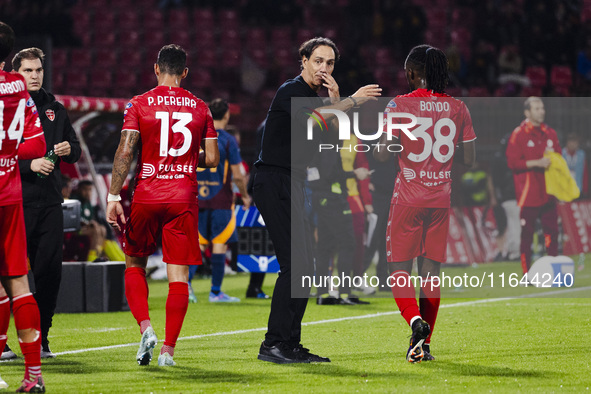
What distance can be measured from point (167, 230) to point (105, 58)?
59.8 feet

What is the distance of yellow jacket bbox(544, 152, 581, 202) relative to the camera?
13.1 metres

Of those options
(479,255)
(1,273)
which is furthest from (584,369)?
(479,255)

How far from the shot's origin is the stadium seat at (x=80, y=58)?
77.0 ft

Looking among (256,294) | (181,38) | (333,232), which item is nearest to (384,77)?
(181,38)

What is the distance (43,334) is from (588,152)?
14.2m

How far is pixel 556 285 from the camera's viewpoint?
1249 centimetres

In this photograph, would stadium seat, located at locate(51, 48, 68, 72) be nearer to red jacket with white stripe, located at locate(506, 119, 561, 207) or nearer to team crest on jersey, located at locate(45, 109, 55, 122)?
red jacket with white stripe, located at locate(506, 119, 561, 207)

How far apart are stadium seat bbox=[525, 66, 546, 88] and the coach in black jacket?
58.0 feet

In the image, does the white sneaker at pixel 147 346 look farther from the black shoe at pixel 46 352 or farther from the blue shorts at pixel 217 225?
the blue shorts at pixel 217 225

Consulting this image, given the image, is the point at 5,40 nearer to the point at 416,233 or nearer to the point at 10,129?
the point at 10,129

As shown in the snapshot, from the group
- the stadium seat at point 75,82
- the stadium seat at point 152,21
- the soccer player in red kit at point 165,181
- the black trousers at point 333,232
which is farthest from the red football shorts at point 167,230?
the stadium seat at point 152,21

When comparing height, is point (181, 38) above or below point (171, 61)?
above

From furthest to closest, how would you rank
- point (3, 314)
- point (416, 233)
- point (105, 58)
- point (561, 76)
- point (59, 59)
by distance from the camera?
point (105, 58) < point (59, 59) < point (561, 76) < point (416, 233) < point (3, 314)

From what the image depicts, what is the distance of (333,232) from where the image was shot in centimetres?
1098
